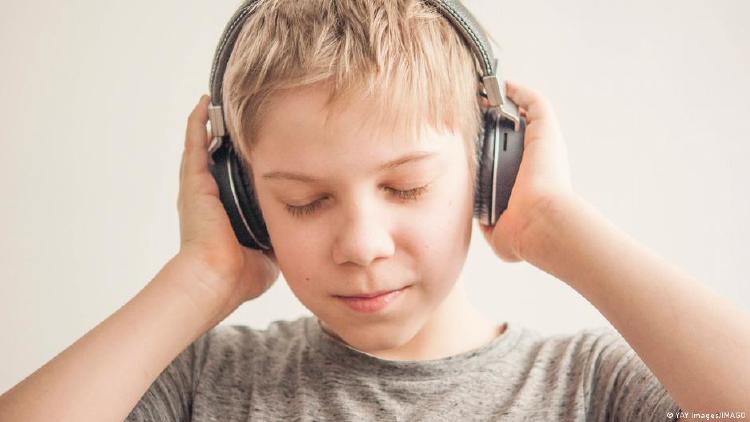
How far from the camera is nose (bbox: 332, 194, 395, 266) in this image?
37.6 inches

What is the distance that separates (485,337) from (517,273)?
40 centimetres

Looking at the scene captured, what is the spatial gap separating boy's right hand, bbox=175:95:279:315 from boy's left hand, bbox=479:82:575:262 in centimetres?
35

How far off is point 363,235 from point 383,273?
2.6 inches

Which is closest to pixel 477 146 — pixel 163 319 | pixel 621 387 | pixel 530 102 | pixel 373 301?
pixel 530 102

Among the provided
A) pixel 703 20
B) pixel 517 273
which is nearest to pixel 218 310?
pixel 517 273

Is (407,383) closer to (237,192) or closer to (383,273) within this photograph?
(383,273)

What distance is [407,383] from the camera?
113 cm

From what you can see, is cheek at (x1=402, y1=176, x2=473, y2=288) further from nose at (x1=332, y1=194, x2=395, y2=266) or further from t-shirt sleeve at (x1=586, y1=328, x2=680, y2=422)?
t-shirt sleeve at (x1=586, y1=328, x2=680, y2=422)

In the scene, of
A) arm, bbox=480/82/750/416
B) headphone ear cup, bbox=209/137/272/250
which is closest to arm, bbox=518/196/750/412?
arm, bbox=480/82/750/416

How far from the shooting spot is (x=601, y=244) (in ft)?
3.14

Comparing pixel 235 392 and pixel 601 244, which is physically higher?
pixel 601 244

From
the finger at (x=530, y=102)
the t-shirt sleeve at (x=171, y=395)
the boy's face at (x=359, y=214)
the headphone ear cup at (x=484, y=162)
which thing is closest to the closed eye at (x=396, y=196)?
the boy's face at (x=359, y=214)

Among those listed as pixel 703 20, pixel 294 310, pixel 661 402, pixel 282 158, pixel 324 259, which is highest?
pixel 703 20

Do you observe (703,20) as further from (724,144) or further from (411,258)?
(411,258)
